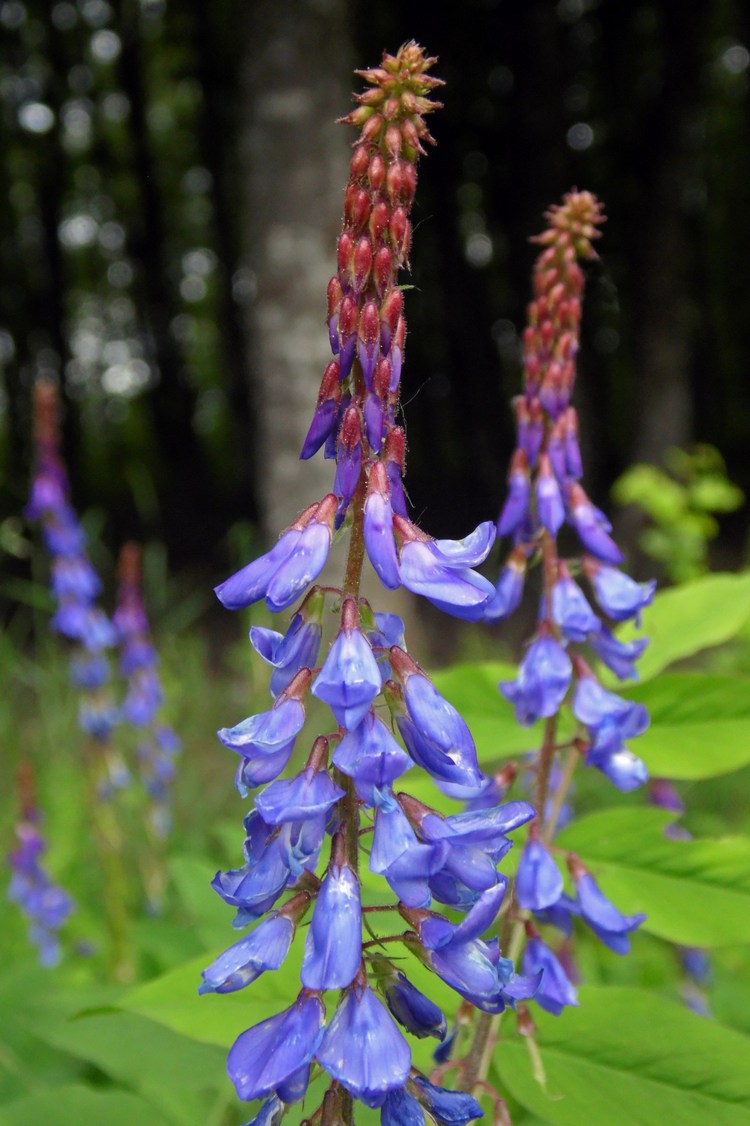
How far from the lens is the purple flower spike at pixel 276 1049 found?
0.92 meters

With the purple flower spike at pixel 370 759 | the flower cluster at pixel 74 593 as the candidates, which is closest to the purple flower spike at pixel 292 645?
the purple flower spike at pixel 370 759

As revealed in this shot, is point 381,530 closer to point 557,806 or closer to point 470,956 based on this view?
point 470,956

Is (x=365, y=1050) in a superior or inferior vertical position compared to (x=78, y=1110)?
superior

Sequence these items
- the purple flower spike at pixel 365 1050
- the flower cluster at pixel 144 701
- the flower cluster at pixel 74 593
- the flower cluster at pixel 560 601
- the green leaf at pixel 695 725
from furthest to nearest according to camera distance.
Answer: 1. the flower cluster at pixel 144 701
2. the flower cluster at pixel 74 593
3. the green leaf at pixel 695 725
4. the flower cluster at pixel 560 601
5. the purple flower spike at pixel 365 1050

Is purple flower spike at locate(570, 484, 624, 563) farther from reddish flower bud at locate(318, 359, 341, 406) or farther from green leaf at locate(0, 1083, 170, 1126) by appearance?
green leaf at locate(0, 1083, 170, 1126)

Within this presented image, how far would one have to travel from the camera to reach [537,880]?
1.31 m

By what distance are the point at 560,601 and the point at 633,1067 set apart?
0.64m

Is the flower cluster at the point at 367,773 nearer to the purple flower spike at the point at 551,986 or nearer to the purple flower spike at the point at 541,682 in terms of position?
the purple flower spike at the point at 551,986

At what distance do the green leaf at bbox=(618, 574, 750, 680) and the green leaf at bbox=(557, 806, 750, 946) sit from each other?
1.00ft

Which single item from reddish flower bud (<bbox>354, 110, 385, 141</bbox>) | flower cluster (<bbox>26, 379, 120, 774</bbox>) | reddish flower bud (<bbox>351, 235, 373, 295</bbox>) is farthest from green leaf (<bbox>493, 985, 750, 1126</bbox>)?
flower cluster (<bbox>26, 379, 120, 774</bbox>)

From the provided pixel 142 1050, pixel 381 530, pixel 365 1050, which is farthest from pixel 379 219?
pixel 142 1050

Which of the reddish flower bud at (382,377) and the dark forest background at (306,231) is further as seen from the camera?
the dark forest background at (306,231)

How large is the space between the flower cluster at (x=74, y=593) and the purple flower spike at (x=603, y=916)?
96.4 inches

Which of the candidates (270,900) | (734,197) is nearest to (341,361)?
(270,900)
